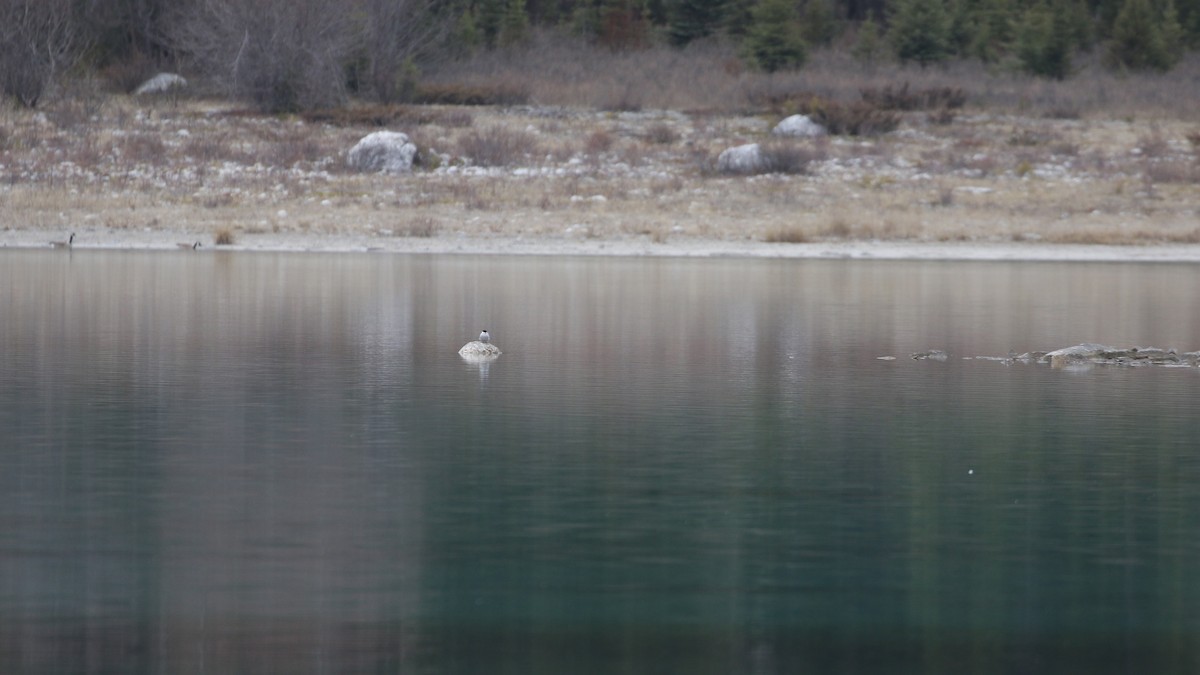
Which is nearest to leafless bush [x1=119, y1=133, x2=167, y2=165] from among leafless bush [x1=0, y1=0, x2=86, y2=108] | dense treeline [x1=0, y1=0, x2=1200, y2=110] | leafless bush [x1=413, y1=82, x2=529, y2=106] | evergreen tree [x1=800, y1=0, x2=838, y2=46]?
dense treeline [x1=0, y1=0, x2=1200, y2=110]

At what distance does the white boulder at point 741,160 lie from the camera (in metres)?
38.2

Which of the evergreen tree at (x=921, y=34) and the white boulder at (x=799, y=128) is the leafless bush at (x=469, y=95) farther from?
the evergreen tree at (x=921, y=34)

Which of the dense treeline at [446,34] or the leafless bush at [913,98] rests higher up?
the dense treeline at [446,34]

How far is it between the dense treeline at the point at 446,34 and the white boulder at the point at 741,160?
11.5 meters

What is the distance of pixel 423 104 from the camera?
156 feet

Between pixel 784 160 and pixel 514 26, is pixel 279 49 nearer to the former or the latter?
pixel 784 160

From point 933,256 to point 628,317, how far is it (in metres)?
13.5

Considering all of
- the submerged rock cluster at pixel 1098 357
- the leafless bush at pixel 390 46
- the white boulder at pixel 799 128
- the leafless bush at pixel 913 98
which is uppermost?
the leafless bush at pixel 390 46

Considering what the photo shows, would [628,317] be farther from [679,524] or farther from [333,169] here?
[333,169]

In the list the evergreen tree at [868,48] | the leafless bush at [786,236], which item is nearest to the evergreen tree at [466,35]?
the evergreen tree at [868,48]

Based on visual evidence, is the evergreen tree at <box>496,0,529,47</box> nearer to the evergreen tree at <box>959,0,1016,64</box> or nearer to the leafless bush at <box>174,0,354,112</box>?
the evergreen tree at <box>959,0,1016,64</box>

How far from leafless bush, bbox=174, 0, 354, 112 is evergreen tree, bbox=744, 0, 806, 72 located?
14571 millimetres

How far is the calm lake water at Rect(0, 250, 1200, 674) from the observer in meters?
6.36

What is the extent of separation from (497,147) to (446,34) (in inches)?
602
